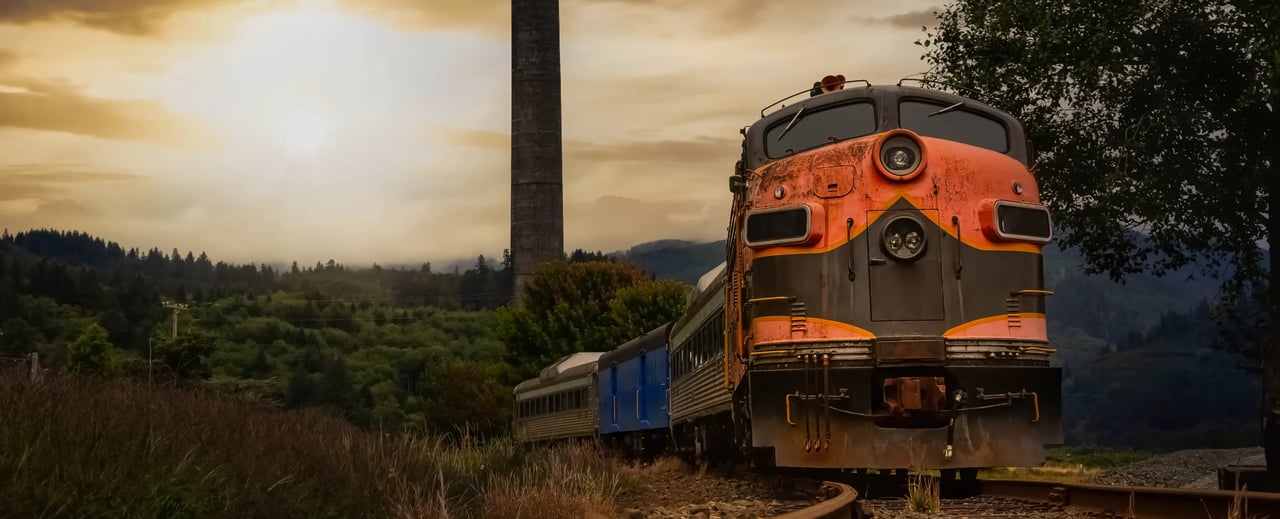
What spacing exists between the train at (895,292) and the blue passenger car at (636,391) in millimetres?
12275

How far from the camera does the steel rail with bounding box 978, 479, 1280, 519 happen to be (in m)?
10.5

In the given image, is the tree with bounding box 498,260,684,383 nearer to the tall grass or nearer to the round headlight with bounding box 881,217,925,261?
the tall grass

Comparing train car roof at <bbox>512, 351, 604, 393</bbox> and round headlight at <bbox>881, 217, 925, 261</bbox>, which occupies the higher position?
round headlight at <bbox>881, 217, 925, 261</bbox>

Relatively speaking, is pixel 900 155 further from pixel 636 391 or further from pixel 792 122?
pixel 636 391

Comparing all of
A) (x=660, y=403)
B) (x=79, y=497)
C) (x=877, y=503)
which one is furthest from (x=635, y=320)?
(x=79, y=497)

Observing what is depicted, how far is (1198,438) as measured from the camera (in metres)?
119

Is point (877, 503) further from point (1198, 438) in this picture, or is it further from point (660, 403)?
point (1198, 438)

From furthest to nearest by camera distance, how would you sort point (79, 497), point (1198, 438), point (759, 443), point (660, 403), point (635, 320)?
point (1198, 438) → point (635, 320) → point (660, 403) → point (759, 443) → point (79, 497)

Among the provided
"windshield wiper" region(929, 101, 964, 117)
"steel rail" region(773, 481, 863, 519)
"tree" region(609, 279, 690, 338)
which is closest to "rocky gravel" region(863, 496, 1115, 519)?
"steel rail" region(773, 481, 863, 519)

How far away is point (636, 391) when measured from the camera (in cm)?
2895

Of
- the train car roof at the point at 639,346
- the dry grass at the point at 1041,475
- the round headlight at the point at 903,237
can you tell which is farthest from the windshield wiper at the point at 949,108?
the train car roof at the point at 639,346

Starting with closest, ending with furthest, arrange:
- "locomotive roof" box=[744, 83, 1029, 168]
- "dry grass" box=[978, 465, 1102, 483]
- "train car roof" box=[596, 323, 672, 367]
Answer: "locomotive roof" box=[744, 83, 1029, 168] → "dry grass" box=[978, 465, 1102, 483] → "train car roof" box=[596, 323, 672, 367]

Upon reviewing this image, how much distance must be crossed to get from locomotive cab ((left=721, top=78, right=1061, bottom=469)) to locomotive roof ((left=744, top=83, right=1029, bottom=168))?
23 cm

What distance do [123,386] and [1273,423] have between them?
17.5 meters
